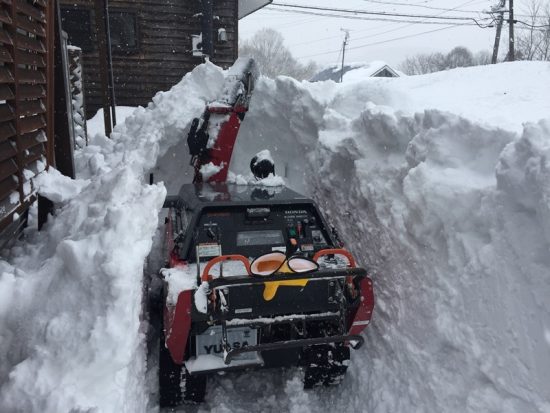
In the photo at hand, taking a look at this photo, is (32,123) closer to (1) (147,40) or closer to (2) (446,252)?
(2) (446,252)

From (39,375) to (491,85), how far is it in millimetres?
8177

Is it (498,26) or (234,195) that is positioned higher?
(498,26)

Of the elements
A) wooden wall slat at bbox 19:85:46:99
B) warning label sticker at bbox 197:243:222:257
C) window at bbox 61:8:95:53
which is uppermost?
window at bbox 61:8:95:53

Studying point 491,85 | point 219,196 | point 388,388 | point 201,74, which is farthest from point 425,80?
point 388,388

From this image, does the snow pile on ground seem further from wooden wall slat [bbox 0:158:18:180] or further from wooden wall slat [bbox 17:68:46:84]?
wooden wall slat [bbox 17:68:46:84]

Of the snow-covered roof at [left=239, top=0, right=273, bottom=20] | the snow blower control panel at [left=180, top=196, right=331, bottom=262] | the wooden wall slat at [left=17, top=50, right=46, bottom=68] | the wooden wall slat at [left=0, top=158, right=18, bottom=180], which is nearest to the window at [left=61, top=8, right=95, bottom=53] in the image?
the snow-covered roof at [left=239, top=0, right=273, bottom=20]

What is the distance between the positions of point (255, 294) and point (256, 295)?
1cm

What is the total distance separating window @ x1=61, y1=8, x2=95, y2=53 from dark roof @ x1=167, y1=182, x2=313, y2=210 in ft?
35.4

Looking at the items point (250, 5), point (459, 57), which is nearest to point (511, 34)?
point (250, 5)

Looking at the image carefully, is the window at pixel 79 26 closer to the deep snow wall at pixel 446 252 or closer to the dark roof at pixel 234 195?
the dark roof at pixel 234 195

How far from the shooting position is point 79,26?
13641 mm

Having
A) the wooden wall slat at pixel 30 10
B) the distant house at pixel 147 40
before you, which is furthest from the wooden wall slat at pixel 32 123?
the distant house at pixel 147 40

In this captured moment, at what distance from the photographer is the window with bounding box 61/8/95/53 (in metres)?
13.5

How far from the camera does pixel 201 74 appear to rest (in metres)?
7.70
